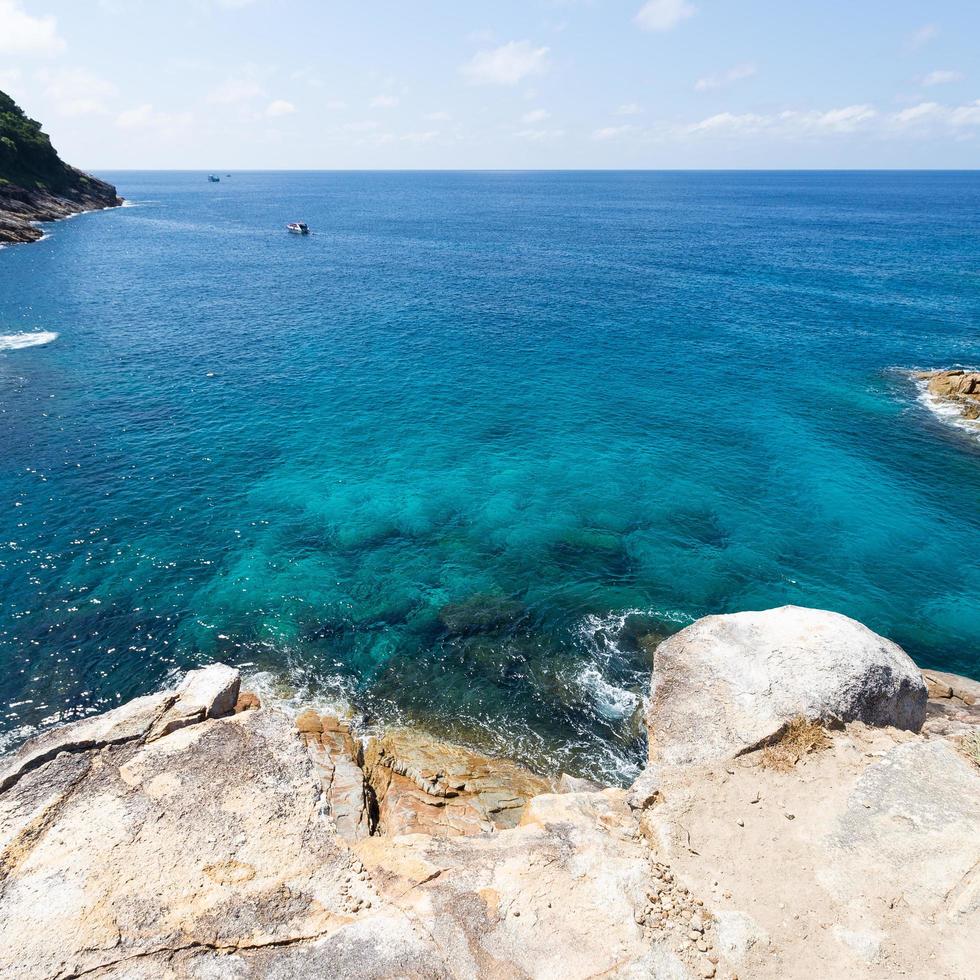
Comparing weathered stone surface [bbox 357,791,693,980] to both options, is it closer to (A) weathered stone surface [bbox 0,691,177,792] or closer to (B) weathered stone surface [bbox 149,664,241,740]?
(B) weathered stone surface [bbox 149,664,241,740]

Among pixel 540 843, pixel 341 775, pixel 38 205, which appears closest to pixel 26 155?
pixel 38 205

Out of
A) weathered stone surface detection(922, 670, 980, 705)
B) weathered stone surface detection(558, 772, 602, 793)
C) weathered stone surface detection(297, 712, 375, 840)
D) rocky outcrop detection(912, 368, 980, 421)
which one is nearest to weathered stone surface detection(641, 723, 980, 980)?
weathered stone surface detection(558, 772, 602, 793)

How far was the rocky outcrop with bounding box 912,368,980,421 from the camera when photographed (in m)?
60.6

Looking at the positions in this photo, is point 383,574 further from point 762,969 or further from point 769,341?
point 769,341

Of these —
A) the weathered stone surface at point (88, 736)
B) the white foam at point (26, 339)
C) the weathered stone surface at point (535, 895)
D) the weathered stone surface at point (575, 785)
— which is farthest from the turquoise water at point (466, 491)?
the weathered stone surface at point (535, 895)

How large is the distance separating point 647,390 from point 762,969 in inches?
2234

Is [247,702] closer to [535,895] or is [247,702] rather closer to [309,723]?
[309,723]

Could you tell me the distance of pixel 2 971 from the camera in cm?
1580

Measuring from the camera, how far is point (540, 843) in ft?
65.9

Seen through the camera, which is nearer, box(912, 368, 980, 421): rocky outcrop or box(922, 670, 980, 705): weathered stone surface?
box(922, 670, 980, 705): weathered stone surface

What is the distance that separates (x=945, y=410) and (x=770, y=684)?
5391cm

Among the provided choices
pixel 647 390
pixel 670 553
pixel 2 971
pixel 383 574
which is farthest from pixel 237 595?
pixel 647 390

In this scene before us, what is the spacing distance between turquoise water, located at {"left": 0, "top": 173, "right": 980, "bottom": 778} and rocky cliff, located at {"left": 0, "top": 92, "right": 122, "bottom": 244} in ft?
167

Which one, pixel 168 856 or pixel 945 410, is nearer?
pixel 168 856
